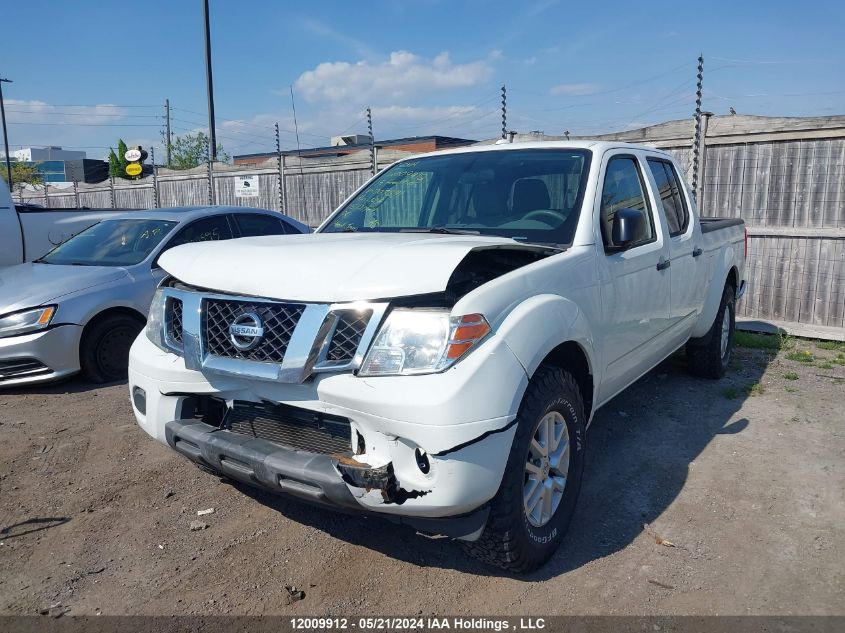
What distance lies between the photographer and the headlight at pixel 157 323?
3.24 m

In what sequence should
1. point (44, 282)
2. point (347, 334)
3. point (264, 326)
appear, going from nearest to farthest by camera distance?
point (347, 334), point (264, 326), point (44, 282)

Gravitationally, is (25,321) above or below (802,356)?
above

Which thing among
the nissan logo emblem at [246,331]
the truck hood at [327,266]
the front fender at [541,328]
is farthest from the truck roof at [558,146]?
the nissan logo emblem at [246,331]

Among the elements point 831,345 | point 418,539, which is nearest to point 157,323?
point 418,539

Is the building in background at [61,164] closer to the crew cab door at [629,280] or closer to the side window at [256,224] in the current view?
the side window at [256,224]

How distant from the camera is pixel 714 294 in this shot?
18.4ft

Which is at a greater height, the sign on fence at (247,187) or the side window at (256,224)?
the sign on fence at (247,187)

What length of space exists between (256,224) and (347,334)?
5.27 metres

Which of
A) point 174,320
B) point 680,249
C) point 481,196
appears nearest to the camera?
point 174,320

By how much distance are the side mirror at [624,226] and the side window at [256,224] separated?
4.73 metres

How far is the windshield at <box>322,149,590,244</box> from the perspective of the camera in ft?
→ 12.3

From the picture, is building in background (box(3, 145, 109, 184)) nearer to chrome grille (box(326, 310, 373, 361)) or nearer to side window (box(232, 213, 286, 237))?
side window (box(232, 213, 286, 237))

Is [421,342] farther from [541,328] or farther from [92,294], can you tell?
[92,294]

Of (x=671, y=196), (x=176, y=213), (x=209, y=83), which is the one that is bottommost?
(x=176, y=213)
